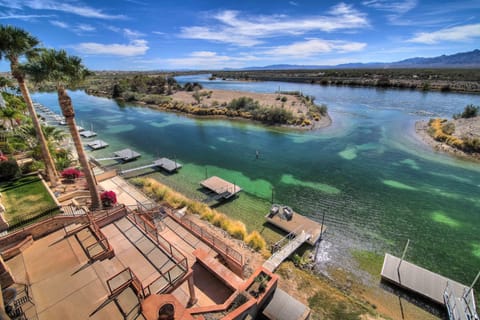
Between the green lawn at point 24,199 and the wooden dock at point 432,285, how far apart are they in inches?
792

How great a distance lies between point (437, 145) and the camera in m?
30.7

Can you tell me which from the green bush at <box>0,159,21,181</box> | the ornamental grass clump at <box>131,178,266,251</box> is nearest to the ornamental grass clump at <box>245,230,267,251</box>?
the ornamental grass clump at <box>131,178,266,251</box>

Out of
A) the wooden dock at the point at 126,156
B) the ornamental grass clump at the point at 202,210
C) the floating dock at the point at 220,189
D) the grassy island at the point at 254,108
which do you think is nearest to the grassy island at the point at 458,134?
the grassy island at the point at 254,108

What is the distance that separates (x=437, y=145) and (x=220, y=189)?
1260 inches

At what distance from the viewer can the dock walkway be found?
11.9 meters

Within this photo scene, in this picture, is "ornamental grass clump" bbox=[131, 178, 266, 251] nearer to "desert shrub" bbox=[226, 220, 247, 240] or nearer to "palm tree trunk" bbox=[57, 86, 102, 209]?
"desert shrub" bbox=[226, 220, 247, 240]

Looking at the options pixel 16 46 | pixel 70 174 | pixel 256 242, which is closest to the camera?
pixel 16 46

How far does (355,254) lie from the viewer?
14297 millimetres

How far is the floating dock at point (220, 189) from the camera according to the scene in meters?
19.6

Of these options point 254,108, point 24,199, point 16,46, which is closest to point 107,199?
point 24,199

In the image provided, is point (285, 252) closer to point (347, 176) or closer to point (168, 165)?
point (347, 176)

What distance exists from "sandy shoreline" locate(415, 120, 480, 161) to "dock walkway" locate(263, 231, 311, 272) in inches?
1073

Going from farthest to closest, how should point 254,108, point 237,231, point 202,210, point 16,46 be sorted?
point 254,108, point 202,210, point 237,231, point 16,46

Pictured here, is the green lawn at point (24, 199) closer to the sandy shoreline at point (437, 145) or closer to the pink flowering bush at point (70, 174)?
the pink flowering bush at point (70, 174)
